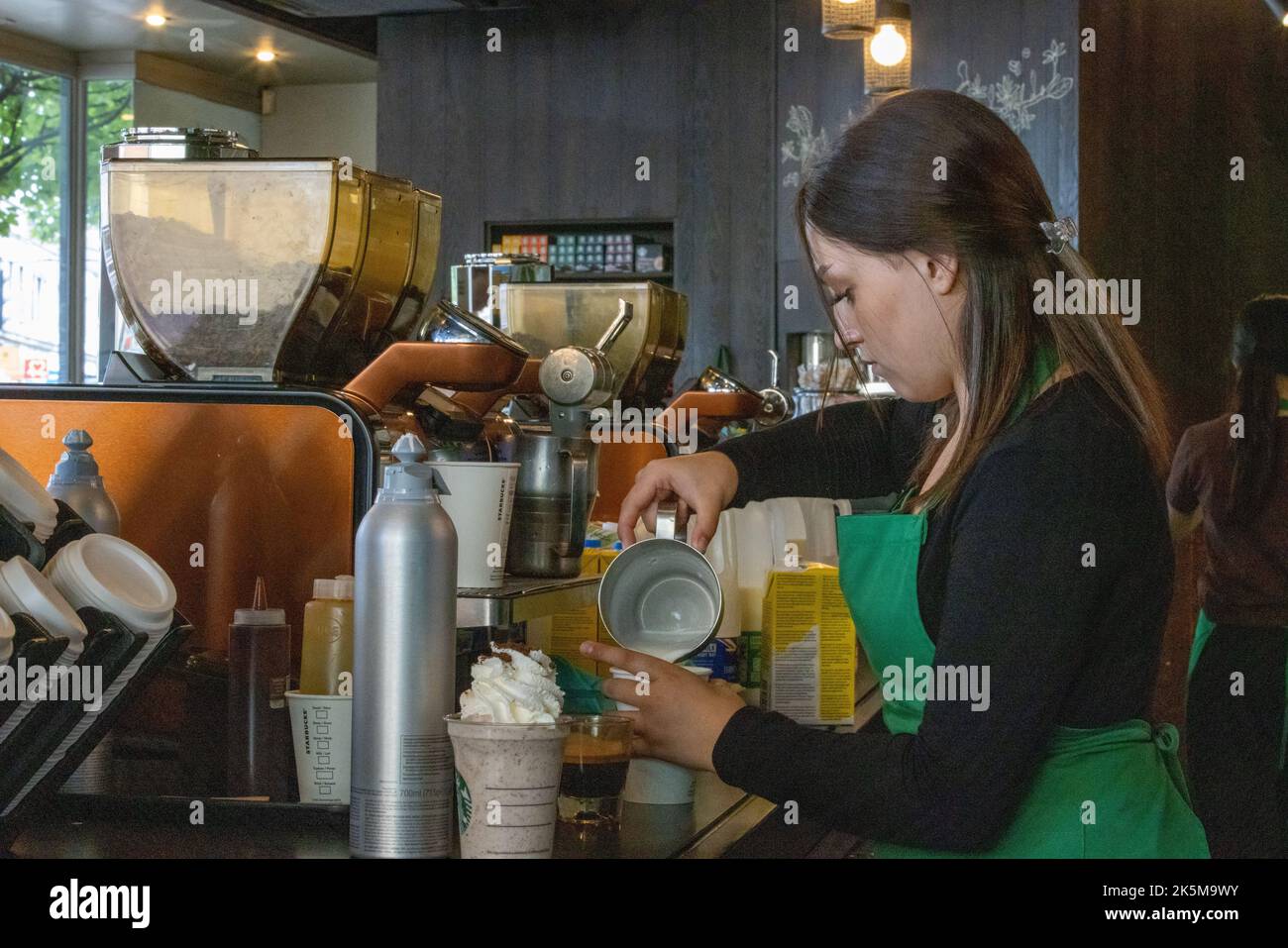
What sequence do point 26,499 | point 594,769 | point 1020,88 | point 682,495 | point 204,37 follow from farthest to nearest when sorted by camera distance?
point 204,37
point 1020,88
point 682,495
point 594,769
point 26,499

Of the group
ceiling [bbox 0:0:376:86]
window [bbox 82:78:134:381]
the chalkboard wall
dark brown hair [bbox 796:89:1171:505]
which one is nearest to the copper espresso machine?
dark brown hair [bbox 796:89:1171:505]

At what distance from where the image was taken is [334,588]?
1342 mm

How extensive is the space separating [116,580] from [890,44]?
4208 mm

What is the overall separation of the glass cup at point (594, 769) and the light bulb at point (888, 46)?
4.05 m

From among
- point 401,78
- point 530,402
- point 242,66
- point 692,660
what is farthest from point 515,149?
point 692,660

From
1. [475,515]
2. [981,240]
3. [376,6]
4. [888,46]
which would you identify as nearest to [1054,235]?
[981,240]

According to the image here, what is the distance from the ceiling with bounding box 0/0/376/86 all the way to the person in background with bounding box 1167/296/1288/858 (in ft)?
17.4

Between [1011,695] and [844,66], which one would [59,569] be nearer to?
[1011,695]

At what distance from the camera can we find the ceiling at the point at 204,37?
7.23m

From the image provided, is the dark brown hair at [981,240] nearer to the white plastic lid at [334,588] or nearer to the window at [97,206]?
the white plastic lid at [334,588]

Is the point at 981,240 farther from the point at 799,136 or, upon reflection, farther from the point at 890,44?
the point at 799,136

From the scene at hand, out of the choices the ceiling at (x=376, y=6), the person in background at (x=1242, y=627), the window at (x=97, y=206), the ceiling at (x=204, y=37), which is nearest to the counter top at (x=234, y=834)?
the person in background at (x=1242, y=627)

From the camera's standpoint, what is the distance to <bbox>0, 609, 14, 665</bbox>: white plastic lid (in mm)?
1028

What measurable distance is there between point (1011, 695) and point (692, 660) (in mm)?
762
